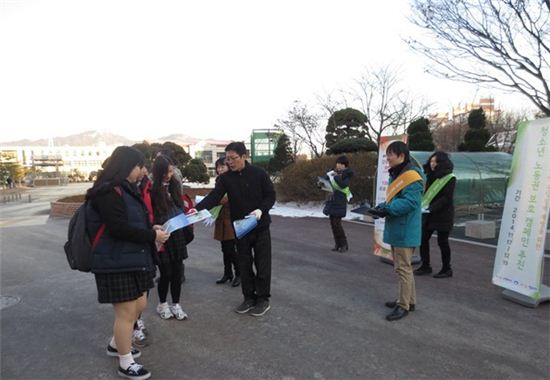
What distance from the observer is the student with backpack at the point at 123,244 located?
8.57 ft

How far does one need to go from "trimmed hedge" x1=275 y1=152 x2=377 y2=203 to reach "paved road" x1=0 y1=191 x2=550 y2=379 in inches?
262

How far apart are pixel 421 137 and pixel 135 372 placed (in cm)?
1421

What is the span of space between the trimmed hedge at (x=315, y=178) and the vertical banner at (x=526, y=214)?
7.69 meters

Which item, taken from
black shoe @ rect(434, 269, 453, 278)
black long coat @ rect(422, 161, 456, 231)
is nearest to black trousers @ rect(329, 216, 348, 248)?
black long coat @ rect(422, 161, 456, 231)

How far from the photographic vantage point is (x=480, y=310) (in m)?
4.19

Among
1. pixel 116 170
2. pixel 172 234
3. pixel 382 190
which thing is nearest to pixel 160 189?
pixel 172 234

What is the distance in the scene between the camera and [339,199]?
22.7 feet

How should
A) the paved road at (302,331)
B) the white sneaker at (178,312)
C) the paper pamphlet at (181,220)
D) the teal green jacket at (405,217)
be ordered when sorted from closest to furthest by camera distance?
the paved road at (302,331) < the paper pamphlet at (181,220) < the teal green jacket at (405,217) < the white sneaker at (178,312)

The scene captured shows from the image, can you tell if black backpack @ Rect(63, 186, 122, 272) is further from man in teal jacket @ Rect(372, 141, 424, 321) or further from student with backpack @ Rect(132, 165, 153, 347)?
man in teal jacket @ Rect(372, 141, 424, 321)

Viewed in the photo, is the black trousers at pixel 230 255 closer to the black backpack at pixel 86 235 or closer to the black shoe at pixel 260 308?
the black shoe at pixel 260 308

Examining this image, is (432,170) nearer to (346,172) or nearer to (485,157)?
(346,172)

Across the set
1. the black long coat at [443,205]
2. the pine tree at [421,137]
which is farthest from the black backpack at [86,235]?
the pine tree at [421,137]

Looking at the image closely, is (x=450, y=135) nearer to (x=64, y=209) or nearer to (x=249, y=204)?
(x=64, y=209)

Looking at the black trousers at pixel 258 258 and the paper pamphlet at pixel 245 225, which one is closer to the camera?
the paper pamphlet at pixel 245 225
